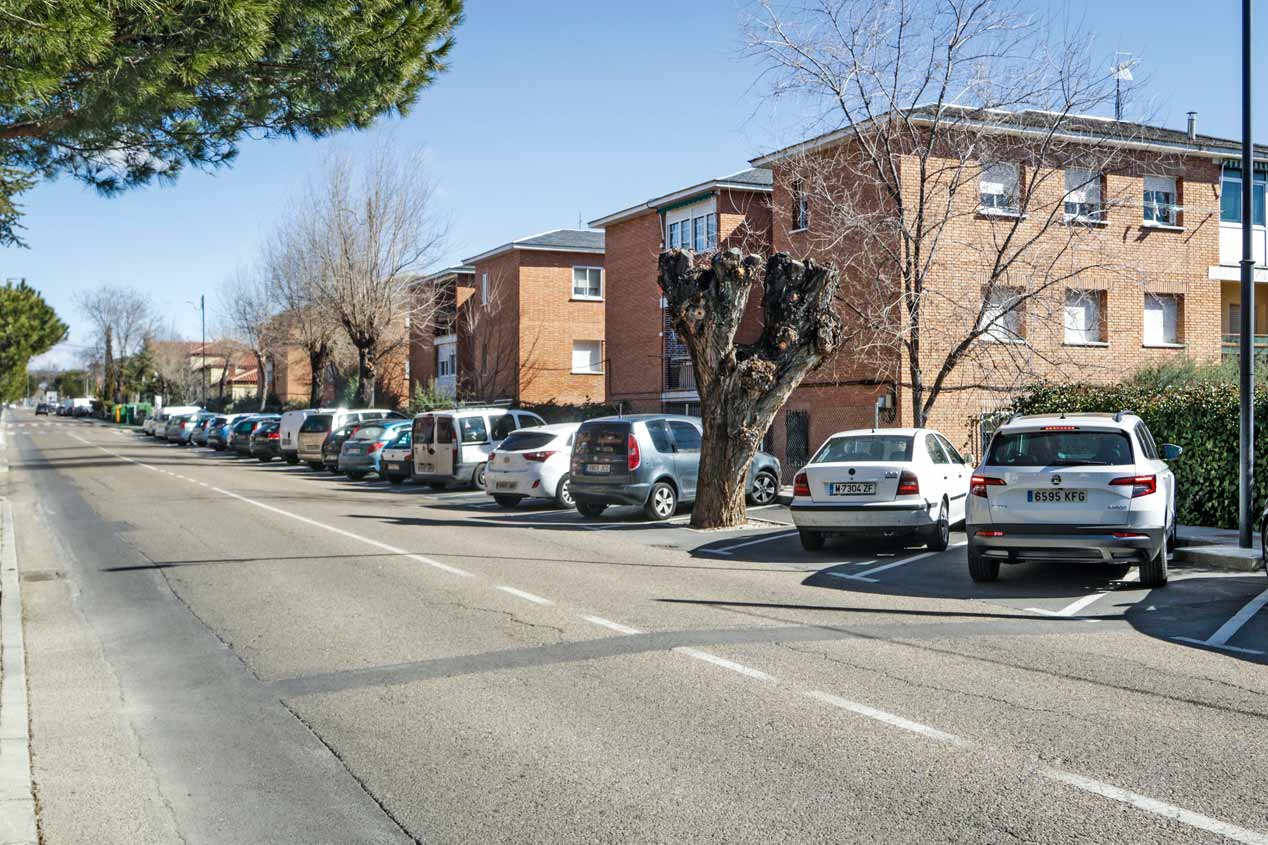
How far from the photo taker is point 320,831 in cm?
463

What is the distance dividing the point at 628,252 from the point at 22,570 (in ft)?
81.5

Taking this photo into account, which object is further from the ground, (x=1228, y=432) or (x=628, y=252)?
(x=628, y=252)

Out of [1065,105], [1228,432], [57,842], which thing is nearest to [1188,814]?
[57,842]

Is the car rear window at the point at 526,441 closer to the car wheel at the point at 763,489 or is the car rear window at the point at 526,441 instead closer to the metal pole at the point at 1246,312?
the car wheel at the point at 763,489

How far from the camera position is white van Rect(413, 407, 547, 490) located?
81.0 ft

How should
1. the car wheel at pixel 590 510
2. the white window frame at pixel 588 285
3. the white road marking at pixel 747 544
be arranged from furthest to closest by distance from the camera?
the white window frame at pixel 588 285, the car wheel at pixel 590 510, the white road marking at pixel 747 544

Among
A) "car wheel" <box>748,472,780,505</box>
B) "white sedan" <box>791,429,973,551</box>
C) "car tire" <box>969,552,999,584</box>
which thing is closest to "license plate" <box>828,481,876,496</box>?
"white sedan" <box>791,429,973,551</box>

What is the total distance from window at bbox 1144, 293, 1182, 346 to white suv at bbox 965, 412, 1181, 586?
17.8 m

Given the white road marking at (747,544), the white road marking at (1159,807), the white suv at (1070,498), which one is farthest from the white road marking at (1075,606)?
the white road marking at (747,544)

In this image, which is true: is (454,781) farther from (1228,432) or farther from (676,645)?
(1228,432)

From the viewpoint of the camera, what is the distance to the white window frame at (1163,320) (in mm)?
27156

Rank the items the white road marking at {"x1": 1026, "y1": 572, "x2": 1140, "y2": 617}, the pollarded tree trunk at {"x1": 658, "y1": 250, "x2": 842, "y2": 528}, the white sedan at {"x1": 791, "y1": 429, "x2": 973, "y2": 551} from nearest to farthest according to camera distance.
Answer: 1. the white road marking at {"x1": 1026, "y1": 572, "x2": 1140, "y2": 617}
2. the white sedan at {"x1": 791, "y1": 429, "x2": 973, "y2": 551}
3. the pollarded tree trunk at {"x1": 658, "y1": 250, "x2": 842, "y2": 528}

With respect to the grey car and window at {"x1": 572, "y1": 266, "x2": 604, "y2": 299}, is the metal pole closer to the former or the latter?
the grey car

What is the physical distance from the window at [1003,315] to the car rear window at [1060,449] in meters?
7.15
